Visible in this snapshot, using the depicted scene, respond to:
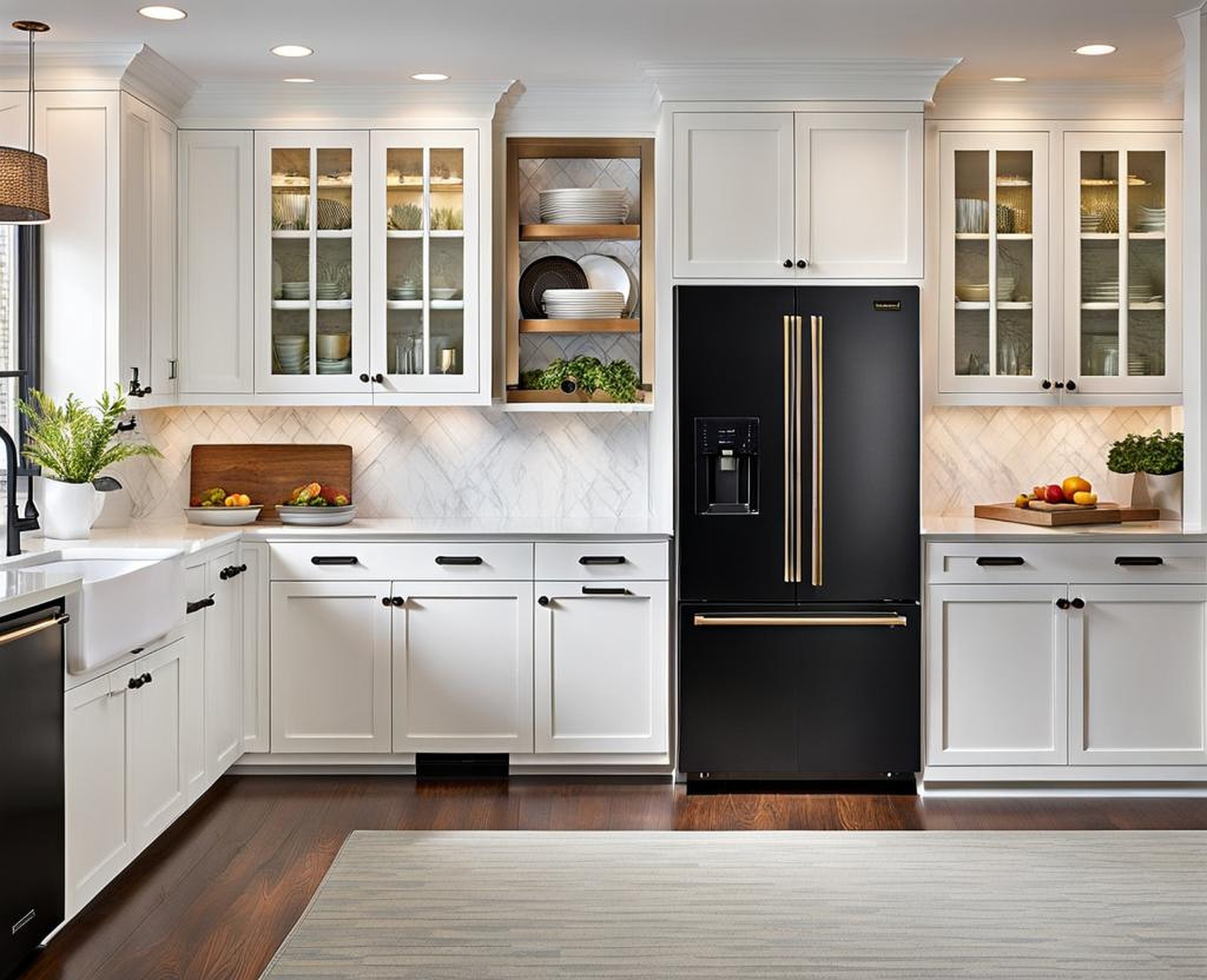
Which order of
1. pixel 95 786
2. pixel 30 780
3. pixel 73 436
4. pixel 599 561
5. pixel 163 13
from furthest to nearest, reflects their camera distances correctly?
pixel 599 561
pixel 73 436
pixel 163 13
pixel 95 786
pixel 30 780

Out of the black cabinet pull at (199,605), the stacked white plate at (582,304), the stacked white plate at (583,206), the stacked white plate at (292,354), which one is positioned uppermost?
the stacked white plate at (583,206)

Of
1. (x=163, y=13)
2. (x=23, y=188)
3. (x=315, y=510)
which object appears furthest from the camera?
(x=315, y=510)

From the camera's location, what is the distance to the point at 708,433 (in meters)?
4.41

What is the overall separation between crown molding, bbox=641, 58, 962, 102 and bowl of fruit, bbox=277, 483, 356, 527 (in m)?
1.94

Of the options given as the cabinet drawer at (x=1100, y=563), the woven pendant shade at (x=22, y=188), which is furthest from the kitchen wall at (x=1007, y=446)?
the woven pendant shade at (x=22, y=188)

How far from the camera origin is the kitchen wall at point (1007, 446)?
5152 mm

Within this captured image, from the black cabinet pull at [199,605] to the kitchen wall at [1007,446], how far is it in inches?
110

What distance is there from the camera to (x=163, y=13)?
3877 millimetres

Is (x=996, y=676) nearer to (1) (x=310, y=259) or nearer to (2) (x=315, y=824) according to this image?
(2) (x=315, y=824)

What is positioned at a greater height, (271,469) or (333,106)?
(333,106)

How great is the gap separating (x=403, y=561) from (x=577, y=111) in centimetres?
187

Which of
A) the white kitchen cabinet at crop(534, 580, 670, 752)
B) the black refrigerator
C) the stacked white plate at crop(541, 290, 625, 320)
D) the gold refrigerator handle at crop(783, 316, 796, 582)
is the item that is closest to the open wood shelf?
the stacked white plate at crop(541, 290, 625, 320)

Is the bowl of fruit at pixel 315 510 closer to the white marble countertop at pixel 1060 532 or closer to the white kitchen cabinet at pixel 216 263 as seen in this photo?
the white kitchen cabinet at pixel 216 263

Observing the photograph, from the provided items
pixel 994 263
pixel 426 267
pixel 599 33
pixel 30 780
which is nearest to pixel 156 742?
pixel 30 780
